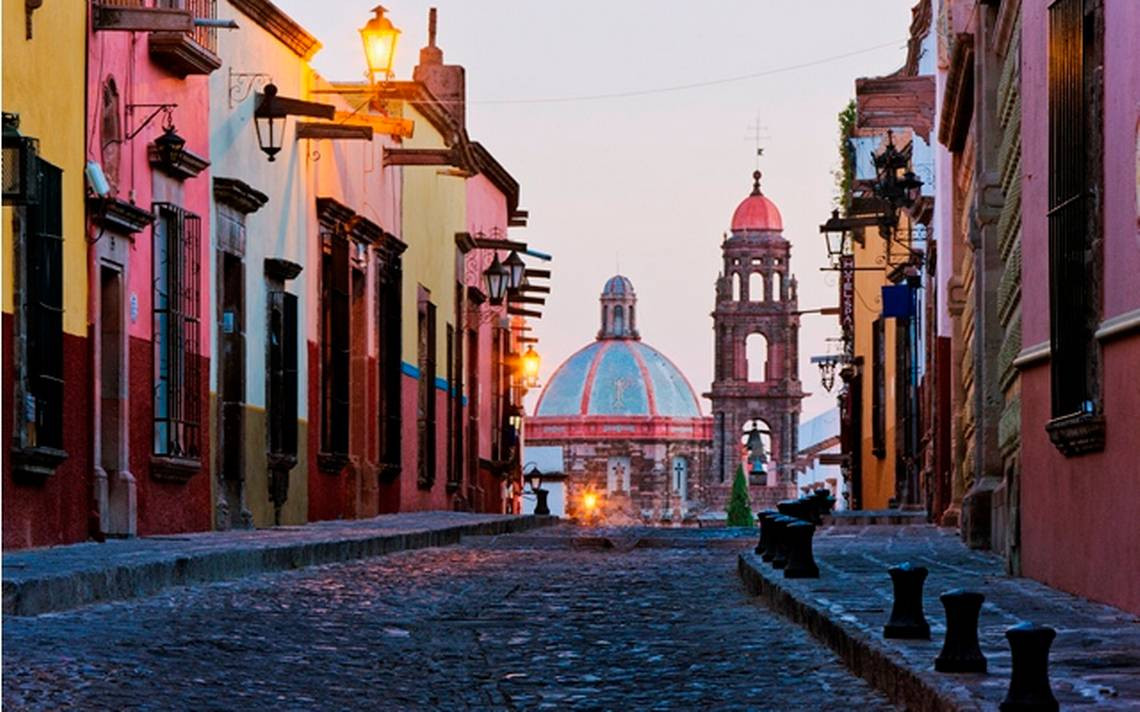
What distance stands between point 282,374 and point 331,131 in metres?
3.04

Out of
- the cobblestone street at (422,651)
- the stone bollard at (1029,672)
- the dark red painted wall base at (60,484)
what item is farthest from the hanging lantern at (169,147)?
the stone bollard at (1029,672)

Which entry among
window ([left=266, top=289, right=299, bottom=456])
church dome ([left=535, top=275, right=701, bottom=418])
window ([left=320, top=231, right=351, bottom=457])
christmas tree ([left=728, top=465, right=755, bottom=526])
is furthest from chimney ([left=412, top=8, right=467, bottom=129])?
church dome ([left=535, top=275, right=701, bottom=418])

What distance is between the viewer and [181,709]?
7.53 meters

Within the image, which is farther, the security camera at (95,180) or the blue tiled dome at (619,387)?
the blue tiled dome at (619,387)

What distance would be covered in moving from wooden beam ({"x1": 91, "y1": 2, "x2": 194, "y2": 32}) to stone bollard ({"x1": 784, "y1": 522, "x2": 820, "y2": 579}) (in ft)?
22.6

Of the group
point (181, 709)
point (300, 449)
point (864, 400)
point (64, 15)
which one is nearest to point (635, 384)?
point (864, 400)

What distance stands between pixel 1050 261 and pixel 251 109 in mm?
13529

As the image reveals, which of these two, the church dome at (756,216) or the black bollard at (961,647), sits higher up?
the church dome at (756,216)

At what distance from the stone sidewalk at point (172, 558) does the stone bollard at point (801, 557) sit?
131 inches

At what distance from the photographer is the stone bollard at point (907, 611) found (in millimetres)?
8273

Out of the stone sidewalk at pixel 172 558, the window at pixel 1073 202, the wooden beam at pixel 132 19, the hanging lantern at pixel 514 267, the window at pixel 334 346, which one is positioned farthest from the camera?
the hanging lantern at pixel 514 267

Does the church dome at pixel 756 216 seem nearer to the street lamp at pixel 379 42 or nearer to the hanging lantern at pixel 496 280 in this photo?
the hanging lantern at pixel 496 280

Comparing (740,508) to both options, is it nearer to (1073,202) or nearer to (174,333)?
(174,333)

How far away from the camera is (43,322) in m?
16.1
